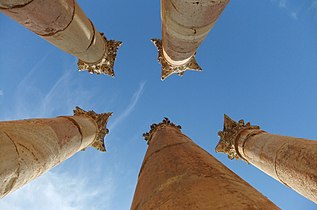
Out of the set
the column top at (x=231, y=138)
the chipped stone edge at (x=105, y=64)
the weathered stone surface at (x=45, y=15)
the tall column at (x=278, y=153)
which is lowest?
the tall column at (x=278, y=153)

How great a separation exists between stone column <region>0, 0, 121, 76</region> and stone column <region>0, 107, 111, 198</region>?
8.90ft

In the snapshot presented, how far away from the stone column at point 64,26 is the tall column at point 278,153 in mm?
6889

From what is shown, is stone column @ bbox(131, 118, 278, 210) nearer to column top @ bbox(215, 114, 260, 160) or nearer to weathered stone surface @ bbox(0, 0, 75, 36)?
weathered stone surface @ bbox(0, 0, 75, 36)

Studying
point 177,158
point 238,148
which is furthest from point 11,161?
point 238,148

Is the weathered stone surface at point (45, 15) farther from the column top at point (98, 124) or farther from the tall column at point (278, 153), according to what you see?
the tall column at point (278, 153)

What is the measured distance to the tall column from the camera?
672 cm

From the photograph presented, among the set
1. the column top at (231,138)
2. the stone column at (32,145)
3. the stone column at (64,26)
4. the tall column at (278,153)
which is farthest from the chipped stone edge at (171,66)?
the stone column at (32,145)

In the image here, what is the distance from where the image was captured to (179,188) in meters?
3.71

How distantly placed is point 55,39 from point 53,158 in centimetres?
400

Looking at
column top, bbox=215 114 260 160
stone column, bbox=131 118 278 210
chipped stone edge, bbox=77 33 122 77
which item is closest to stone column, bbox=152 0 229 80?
chipped stone edge, bbox=77 33 122 77

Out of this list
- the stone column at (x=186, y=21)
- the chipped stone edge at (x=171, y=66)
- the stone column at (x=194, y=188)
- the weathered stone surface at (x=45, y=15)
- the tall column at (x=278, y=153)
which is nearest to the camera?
the stone column at (x=194, y=188)

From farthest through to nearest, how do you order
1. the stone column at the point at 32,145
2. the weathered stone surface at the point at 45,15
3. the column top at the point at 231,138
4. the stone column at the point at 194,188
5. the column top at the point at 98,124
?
the column top at the point at 98,124, the column top at the point at 231,138, the weathered stone surface at the point at 45,15, the stone column at the point at 32,145, the stone column at the point at 194,188

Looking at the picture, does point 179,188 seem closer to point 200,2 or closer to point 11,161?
point 11,161

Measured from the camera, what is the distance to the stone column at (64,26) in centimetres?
722
